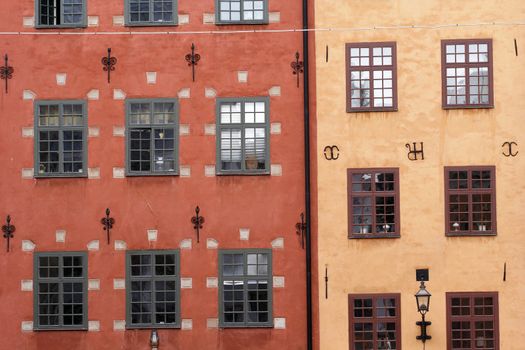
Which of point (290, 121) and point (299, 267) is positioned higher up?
point (290, 121)

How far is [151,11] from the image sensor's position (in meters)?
20.1

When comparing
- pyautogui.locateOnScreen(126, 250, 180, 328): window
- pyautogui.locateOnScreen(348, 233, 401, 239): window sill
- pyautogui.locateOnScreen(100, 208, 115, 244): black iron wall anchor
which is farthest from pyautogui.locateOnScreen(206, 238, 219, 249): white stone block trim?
pyautogui.locateOnScreen(348, 233, 401, 239): window sill

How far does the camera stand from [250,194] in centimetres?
1975

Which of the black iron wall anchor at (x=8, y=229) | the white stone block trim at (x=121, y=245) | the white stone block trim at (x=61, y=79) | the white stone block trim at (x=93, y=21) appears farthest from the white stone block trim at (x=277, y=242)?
the white stone block trim at (x=93, y=21)

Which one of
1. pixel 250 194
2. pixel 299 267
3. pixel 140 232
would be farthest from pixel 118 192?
pixel 299 267

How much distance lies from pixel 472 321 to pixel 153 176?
7.55 meters

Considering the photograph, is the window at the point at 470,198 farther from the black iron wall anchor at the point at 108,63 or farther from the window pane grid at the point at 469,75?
the black iron wall anchor at the point at 108,63

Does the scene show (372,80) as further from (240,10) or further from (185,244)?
(185,244)

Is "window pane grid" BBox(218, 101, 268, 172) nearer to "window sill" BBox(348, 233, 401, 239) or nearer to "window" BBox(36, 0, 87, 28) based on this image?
"window sill" BBox(348, 233, 401, 239)

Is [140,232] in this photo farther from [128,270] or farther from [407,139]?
[407,139]

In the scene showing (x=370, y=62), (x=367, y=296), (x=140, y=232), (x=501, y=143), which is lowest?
(x=367, y=296)

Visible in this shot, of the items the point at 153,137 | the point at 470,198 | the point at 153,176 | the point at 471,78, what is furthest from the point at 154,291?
the point at 471,78

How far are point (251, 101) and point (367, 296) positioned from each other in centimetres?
492

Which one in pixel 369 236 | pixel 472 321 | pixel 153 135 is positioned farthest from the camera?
pixel 153 135
